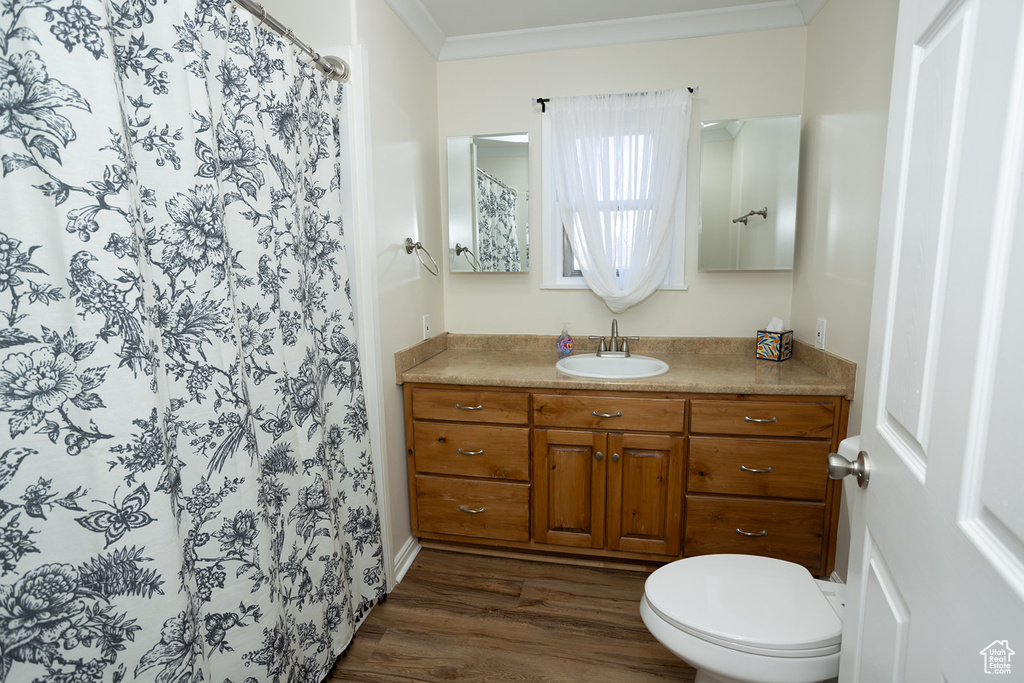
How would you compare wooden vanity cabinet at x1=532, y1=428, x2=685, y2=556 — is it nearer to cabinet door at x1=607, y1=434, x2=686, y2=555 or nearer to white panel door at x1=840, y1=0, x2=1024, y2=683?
cabinet door at x1=607, y1=434, x2=686, y2=555

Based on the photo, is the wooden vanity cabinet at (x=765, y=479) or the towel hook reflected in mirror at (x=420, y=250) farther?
the towel hook reflected in mirror at (x=420, y=250)

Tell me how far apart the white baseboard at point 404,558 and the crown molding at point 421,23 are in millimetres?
2279

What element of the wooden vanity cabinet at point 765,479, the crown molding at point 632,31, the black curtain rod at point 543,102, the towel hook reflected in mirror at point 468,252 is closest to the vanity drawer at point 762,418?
the wooden vanity cabinet at point 765,479

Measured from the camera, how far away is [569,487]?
204 cm

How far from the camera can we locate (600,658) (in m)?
1.64

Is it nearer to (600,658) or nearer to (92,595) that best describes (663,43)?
(600,658)

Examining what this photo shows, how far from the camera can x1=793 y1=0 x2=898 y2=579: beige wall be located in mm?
1591

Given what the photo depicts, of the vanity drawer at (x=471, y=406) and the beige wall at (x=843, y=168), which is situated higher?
the beige wall at (x=843, y=168)

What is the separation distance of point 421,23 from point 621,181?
1.17 metres

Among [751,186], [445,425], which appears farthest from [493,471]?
[751,186]

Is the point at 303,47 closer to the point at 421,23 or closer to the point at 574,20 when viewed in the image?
the point at 421,23

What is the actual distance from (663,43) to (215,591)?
2709 millimetres

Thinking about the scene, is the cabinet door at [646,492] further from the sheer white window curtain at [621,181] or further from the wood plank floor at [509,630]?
the sheer white window curtain at [621,181]

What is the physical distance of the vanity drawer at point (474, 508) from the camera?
209cm
